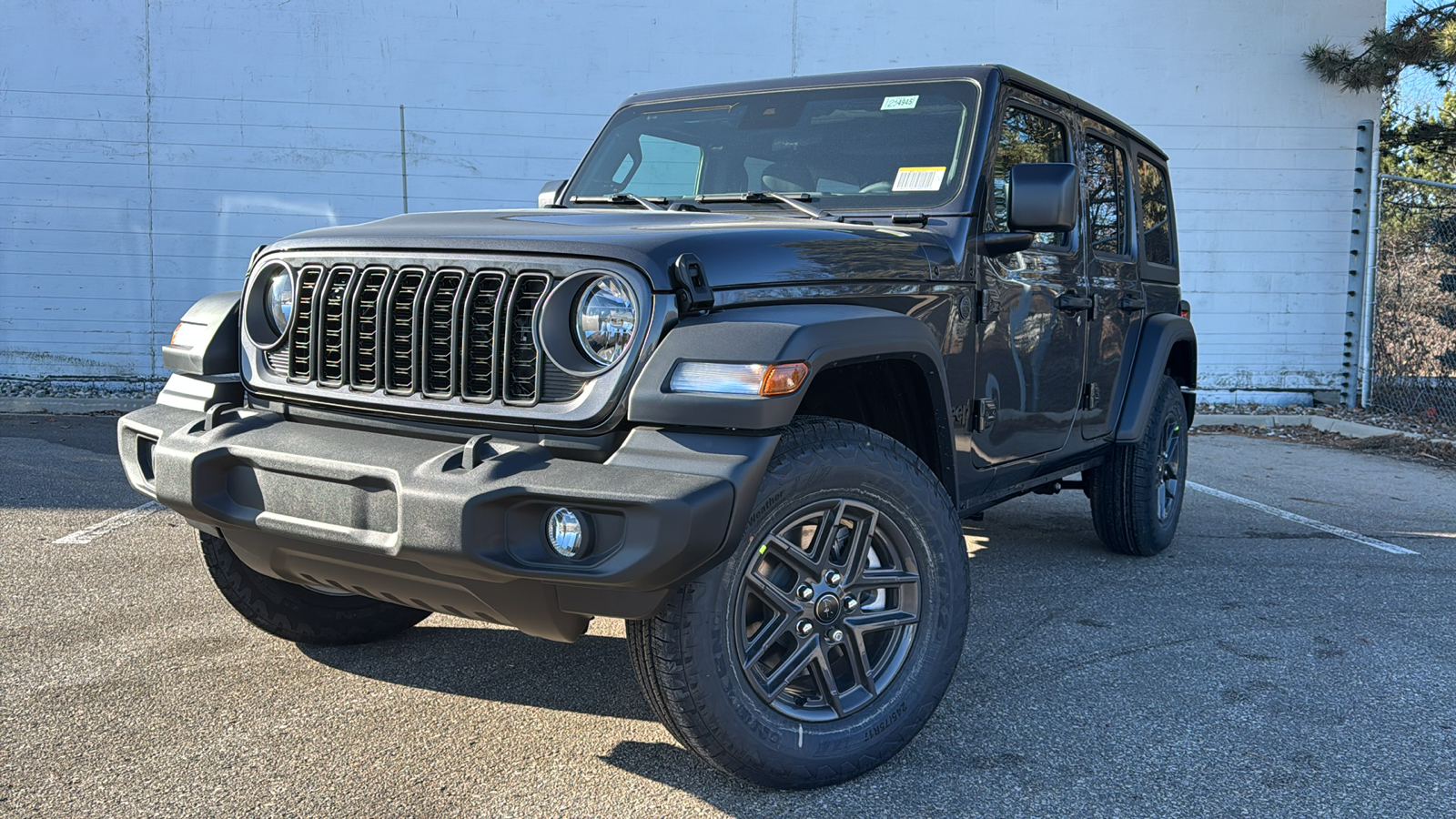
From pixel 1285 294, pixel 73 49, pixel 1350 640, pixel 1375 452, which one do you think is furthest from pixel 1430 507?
pixel 73 49

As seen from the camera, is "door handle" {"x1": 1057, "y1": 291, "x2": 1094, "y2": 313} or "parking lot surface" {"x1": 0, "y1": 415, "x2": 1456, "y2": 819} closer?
"parking lot surface" {"x1": 0, "y1": 415, "x2": 1456, "y2": 819}

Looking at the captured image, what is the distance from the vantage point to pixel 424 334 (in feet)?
8.64

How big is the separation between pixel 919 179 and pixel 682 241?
130 cm

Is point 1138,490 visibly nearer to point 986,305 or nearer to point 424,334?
point 986,305

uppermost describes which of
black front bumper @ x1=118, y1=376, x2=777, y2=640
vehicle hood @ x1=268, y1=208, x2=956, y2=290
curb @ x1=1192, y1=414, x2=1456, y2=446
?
vehicle hood @ x1=268, y1=208, x2=956, y2=290

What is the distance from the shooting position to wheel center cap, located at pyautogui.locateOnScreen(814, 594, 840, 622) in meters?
2.71

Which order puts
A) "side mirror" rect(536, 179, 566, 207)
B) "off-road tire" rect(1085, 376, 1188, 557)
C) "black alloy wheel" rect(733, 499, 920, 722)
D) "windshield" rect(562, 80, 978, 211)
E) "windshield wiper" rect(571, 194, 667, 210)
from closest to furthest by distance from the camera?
"black alloy wheel" rect(733, 499, 920, 722) < "windshield" rect(562, 80, 978, 211) < "windshield wiper" rect(571, 194, 667, 210) < "side mirror" rect(536, 179, 566, 207) < "off-road tire" rect(1085, 376, 1188, 557)

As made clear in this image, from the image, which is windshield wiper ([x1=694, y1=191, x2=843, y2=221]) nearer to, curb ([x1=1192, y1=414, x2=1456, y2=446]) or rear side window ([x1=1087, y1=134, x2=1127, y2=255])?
rear side window ([x1=1087, y1=134, x2=1127, y2=255])

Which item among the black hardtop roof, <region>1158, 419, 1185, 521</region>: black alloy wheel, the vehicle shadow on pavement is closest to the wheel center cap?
the vehicle shadow on pavement

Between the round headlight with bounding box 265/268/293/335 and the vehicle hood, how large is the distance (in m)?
0.09

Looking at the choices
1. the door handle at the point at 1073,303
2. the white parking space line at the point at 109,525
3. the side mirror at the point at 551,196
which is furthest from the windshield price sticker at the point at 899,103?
the white parking space line at the point at 109,525

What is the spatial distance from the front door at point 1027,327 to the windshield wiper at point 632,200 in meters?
1.07

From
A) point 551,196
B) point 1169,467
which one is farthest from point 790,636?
point 1169,467

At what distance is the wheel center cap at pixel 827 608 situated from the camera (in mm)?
2707
